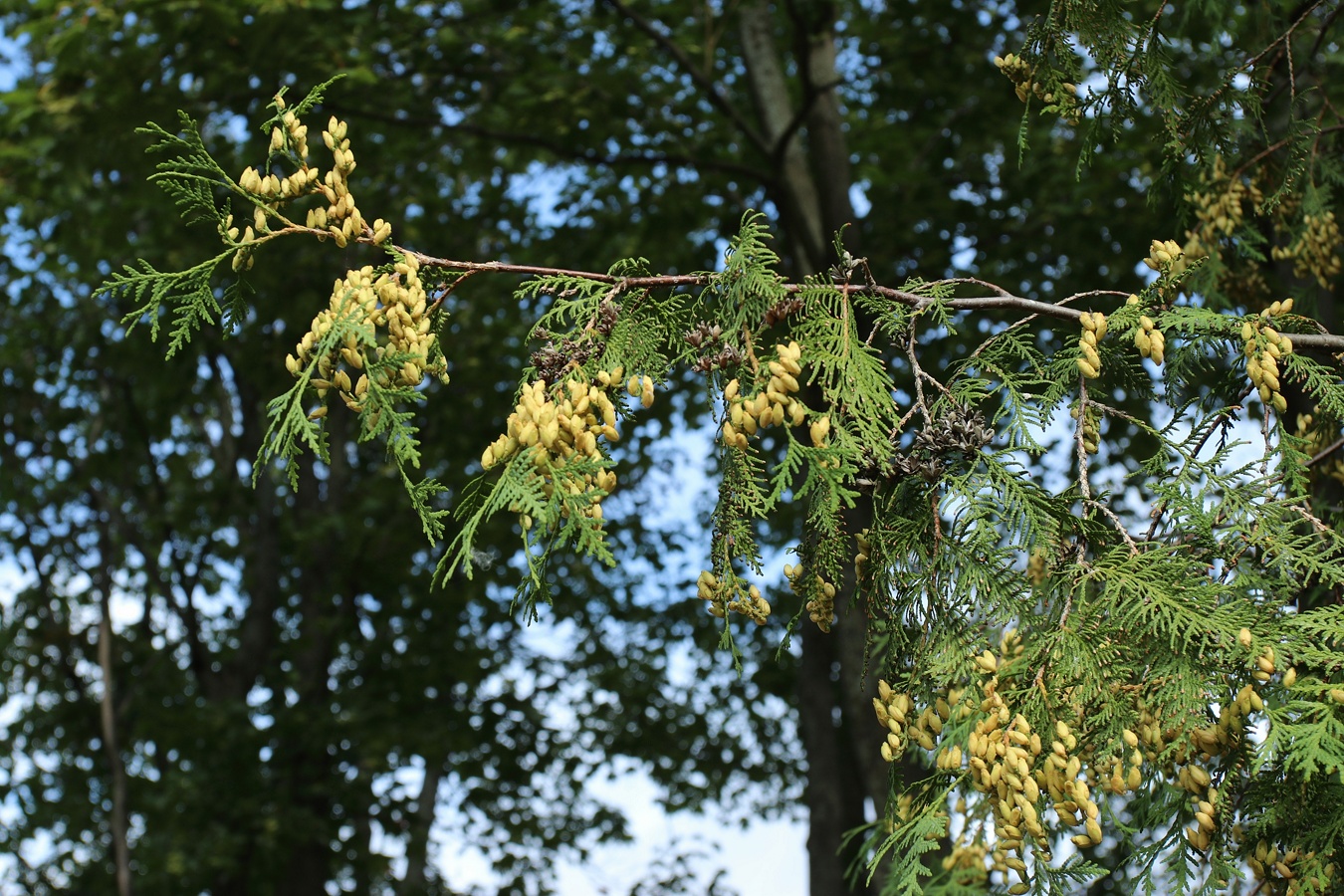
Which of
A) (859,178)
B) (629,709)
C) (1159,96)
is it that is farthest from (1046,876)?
(629,709)

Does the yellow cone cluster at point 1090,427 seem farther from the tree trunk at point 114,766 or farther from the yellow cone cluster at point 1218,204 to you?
the tree trunk at point 114,766

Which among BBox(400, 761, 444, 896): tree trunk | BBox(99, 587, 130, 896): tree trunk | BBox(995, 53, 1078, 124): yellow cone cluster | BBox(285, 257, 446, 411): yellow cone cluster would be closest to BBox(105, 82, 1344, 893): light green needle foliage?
BBox(285, 257, 446, 411): yellow cone cluster

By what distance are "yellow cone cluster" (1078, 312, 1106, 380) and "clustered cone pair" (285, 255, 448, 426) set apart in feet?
4.36

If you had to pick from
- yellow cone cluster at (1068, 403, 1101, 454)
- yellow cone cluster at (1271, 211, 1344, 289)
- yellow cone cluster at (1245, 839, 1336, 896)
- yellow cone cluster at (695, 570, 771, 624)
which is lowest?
yellow cone cluster at (1245, 839, 1336, 896)

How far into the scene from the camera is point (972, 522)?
7.36 feet

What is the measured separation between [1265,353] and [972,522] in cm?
73

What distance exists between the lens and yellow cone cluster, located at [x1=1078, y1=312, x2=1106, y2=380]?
7.77ft

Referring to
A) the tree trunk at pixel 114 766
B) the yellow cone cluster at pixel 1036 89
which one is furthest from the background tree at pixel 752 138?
the yellow cone cluster at pixel 1036 89

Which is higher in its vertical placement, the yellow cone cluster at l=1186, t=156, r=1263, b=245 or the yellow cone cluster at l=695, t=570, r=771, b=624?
the yellow cone cluster at l=1186, t=156, r=1263, b=245

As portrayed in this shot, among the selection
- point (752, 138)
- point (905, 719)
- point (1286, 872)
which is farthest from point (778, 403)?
point (752, 138)

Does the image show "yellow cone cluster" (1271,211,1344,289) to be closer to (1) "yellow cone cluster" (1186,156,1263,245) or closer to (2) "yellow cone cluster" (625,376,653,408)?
(1) "yellow cone cluster" (1186,156,1263,245)

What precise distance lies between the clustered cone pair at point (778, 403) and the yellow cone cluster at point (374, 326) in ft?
1.98

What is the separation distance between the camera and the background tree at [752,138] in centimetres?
652

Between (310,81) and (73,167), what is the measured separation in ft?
4.76
